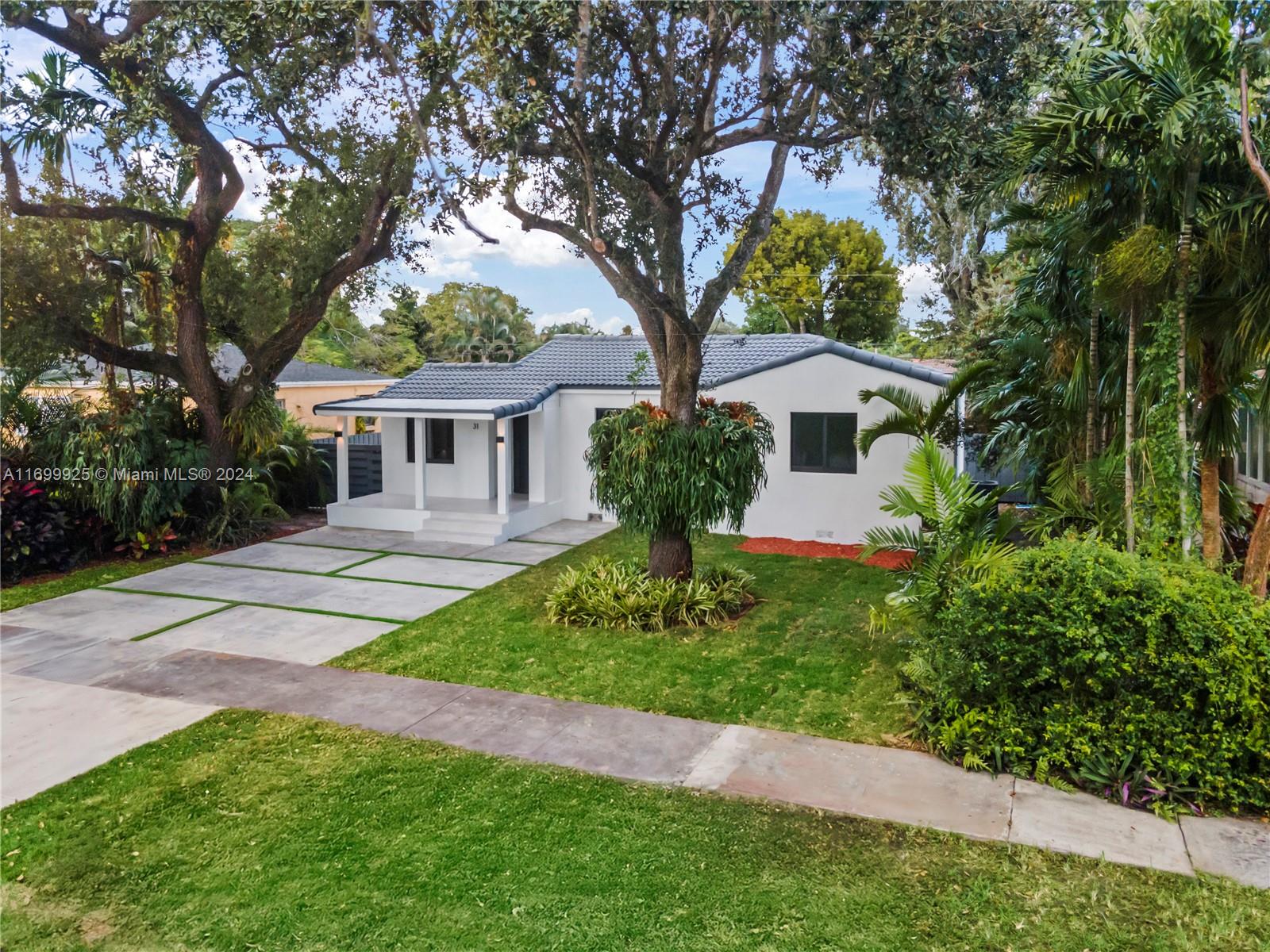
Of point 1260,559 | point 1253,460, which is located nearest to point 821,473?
point 1253,460

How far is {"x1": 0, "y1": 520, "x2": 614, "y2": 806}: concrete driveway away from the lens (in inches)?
259

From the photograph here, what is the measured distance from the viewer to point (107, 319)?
13883mm

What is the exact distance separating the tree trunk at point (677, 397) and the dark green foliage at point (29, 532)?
8667 millimetres

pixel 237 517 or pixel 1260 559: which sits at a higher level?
pixel 1260 559

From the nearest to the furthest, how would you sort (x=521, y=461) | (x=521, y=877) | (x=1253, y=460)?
(x=521, y=877) → (x=1253, y=460) → (x=521, y=461)

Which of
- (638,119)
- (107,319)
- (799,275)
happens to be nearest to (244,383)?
(107,319)

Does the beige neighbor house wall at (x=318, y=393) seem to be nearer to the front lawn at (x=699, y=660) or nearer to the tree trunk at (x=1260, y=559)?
the front lawn at (x=699, y=660)

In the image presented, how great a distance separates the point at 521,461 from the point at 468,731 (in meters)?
10.8

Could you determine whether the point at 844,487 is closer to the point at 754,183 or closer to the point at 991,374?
A: the point at 991,374

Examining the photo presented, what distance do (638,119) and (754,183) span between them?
Answer: 75.4 inches

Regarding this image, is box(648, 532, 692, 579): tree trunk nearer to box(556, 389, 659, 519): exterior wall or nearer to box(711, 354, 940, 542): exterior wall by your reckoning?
box(711, 354, 940, 542): exterior wall

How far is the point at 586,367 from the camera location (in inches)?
662

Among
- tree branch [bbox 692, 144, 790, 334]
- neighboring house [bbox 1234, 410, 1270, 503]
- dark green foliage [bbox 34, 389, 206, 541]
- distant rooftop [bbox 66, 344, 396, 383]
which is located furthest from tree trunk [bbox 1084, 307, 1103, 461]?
distant rooftop [bbox 66, 344, 396, 383]

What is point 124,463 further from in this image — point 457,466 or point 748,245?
point 748,245
